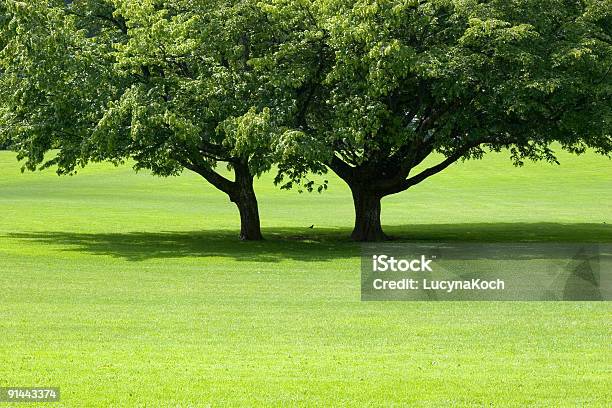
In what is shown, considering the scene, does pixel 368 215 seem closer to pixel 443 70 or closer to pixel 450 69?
pixel 450 69

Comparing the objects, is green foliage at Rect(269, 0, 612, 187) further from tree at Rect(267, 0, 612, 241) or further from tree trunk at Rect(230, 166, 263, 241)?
tree trunk at Rect(230, 166, 263, 241)

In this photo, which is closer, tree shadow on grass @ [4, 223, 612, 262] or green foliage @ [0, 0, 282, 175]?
green foliage @ [0, 0, 282, 175]

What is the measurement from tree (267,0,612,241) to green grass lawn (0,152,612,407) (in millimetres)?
4406

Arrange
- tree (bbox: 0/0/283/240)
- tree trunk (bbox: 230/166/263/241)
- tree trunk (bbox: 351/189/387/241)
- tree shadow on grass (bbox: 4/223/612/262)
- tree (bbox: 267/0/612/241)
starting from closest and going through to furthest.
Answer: tree (bbox: 267/0/612/241), tree (bbox: 0/0/283/240), tree shadow on grass (bbox: 4/223/612/262), tree trunk (bbox: 351/189/387/241), tree trunk (bbox: 230/166/263/241)

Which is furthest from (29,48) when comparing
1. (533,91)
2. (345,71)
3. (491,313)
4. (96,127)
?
(491,313)

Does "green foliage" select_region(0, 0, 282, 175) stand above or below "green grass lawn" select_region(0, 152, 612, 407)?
above

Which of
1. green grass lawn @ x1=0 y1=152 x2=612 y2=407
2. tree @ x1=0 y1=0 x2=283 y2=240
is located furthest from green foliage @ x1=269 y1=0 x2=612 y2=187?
green grass lawn @ x1=0 y1=152 x2=612 y2=407

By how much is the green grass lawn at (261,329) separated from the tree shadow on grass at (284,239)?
9 cm

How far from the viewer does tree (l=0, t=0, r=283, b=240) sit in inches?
1080

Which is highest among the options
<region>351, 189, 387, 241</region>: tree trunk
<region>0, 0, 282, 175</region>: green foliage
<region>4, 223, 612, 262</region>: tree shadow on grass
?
<region>0, 0, 282, 175</region>: green foliage

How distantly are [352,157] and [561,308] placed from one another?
14.7m

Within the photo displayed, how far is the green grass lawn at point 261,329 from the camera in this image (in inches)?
417

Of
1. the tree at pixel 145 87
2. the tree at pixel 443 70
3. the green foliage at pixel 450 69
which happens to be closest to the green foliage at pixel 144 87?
the tree at pixel 145 87

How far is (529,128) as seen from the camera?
2962cm
